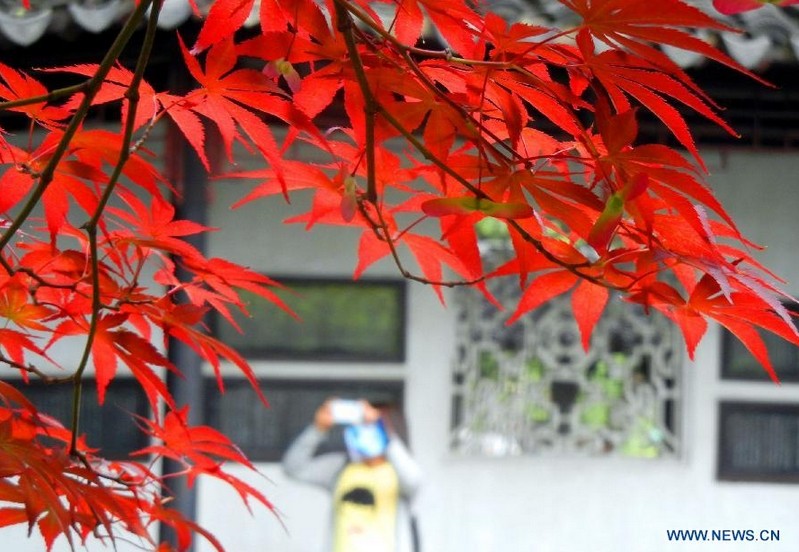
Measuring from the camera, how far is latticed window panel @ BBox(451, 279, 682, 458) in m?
3.01

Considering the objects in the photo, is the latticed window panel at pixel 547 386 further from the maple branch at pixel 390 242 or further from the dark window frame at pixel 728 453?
the maple branch at pixel 390 242

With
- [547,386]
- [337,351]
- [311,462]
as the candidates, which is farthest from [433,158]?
[547,386]

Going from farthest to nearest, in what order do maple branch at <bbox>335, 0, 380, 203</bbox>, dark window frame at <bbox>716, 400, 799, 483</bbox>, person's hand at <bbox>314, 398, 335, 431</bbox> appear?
1. dark window frame at <bbox>716, 400, 799, 483</bbox>
2. person's hand at <bbox>314, 398, 335, 431</bbox>
3. maple branch at <bbox>335, 0, 380, 203</bbox>

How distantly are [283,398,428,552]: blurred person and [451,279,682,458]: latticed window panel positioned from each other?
0.34 metres

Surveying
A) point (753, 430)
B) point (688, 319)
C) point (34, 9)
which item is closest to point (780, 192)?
point (753, 430)

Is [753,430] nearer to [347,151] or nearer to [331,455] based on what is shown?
[331,455]

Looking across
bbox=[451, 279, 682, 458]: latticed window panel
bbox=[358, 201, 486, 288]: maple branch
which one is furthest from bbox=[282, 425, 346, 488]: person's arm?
bbox=[358, 201, 486, 288]: maple branch

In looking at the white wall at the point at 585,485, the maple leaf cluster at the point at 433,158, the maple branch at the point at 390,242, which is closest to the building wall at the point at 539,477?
the white wall at the point at 585,485

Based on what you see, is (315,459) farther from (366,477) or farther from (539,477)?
(539,477)

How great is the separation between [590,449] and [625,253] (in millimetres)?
2365

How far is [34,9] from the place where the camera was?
215cm

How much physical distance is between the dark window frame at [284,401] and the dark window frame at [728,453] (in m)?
0.84

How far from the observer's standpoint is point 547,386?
3.02 metres

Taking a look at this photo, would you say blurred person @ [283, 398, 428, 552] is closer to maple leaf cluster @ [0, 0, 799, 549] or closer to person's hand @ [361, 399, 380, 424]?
person's hand @ [361, 399, 380, 424]
